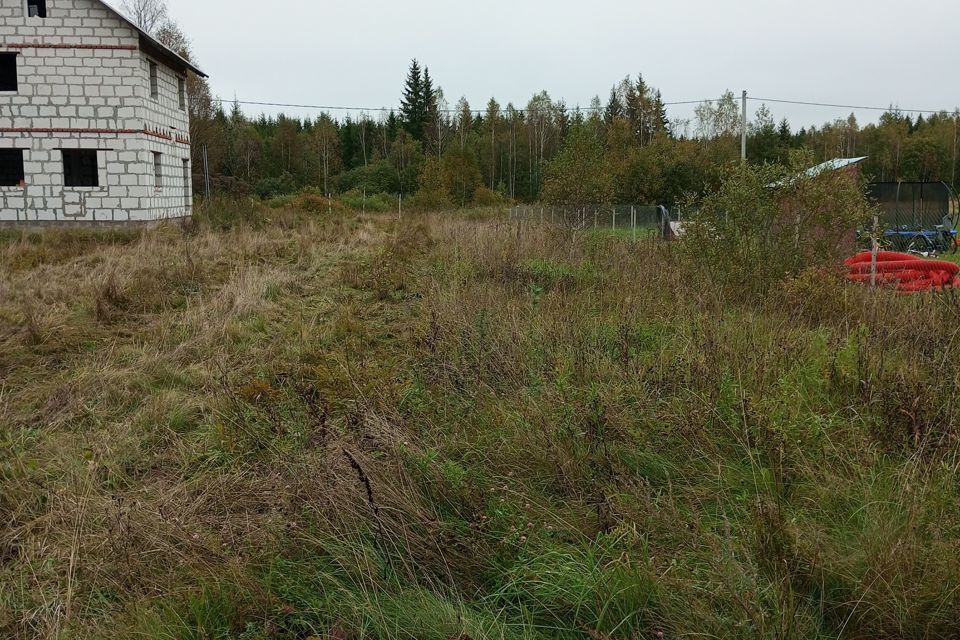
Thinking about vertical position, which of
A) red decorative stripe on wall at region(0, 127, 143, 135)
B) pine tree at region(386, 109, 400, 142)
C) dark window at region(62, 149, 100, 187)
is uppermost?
pine tree at region(386, 109, 400, 142)

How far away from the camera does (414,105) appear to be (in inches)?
2766

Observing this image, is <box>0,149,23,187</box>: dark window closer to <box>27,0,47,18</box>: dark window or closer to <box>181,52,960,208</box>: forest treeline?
<box>27,0,47,18</box>: dark window

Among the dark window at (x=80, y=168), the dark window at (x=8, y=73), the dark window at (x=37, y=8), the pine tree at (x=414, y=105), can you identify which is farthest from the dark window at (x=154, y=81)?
the pine tree at (x=414, y=105)

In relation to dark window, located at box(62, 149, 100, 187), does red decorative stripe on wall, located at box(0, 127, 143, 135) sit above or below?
above

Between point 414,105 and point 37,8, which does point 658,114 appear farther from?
point 37,8

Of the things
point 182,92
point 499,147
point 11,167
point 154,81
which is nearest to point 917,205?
point 154,81

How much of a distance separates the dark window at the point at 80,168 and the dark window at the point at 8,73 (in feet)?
7.60

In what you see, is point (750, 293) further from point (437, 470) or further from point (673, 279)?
point (437, 470)

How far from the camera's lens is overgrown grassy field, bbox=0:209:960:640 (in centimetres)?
291

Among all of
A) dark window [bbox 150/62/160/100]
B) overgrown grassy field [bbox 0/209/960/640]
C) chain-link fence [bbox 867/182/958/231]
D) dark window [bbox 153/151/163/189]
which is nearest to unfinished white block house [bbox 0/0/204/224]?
dark window [bbox 150/62/160/100]

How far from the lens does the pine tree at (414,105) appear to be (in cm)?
6875

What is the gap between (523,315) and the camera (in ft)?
23.4

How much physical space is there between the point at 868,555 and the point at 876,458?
2.79 ft

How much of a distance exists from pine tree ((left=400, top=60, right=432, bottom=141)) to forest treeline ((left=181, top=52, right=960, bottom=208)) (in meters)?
0.10
